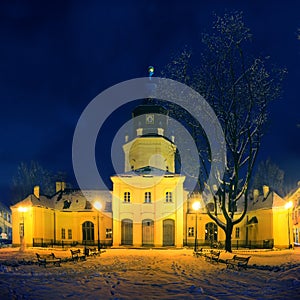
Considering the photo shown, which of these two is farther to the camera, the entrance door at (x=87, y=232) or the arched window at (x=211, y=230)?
the entrance door at (x=87, y=232)

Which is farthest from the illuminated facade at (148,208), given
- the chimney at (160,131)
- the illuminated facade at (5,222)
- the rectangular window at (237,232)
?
the illuminated facade at (5,222)

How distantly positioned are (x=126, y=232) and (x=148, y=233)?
7.12 ft

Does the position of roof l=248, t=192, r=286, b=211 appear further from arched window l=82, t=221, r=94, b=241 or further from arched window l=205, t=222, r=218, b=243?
arched window l=82, t=221, r=94, b=241

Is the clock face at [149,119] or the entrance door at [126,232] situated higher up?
the clock face at [149,119]

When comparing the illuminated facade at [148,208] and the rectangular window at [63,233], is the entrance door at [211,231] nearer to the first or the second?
the illuminated facade at [148,208]

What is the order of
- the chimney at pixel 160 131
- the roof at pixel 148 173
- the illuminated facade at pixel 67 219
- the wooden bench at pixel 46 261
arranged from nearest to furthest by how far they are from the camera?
the wooden bench at pixel 46 261 < the roof at pixel 148 173 < the illuminated facade at pixel 67 219 < the chimney at pixel 160 131

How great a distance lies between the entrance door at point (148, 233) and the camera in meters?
41.8

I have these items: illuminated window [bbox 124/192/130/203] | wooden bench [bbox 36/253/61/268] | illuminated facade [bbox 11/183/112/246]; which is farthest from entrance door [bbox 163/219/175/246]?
wooden bench [bbox 36/253/61/268]

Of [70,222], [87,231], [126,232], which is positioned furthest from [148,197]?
[70,222]

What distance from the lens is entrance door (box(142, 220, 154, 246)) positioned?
41.8 metres

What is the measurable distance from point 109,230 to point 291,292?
36.8 m

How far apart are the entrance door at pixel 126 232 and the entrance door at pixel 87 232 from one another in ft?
21.3

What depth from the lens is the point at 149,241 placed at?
137 feet

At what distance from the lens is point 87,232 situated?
47750 millimetres
